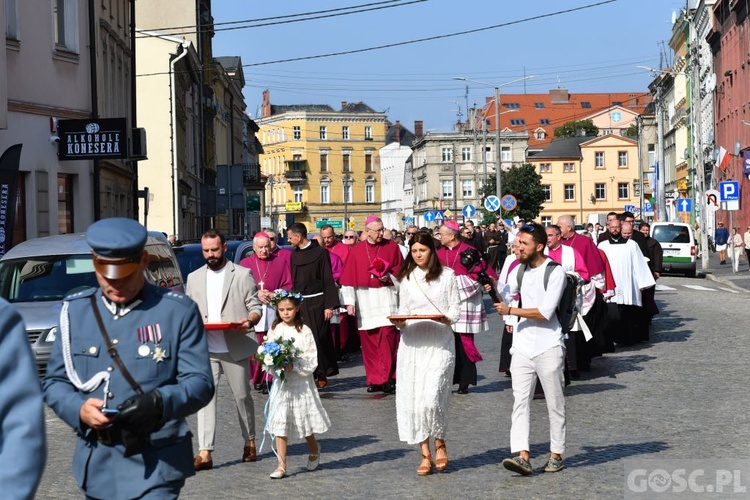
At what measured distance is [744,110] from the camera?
208 feet

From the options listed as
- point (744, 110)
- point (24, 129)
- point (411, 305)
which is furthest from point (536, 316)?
point (744, 110)

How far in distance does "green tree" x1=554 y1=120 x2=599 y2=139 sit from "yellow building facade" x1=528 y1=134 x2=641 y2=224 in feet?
38.9

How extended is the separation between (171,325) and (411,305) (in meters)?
5.59

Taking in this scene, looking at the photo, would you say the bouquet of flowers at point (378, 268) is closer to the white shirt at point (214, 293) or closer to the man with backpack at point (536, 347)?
the white shirt at point (214, 293)

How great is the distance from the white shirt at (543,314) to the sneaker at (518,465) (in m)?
0.76

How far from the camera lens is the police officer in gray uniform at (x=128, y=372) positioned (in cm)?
484

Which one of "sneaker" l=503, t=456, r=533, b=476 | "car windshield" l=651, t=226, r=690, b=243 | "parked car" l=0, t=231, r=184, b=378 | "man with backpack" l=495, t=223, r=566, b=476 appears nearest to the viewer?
"sneaker" l=503, t=456, r=533, b=476

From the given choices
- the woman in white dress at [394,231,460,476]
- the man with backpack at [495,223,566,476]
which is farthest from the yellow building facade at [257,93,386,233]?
the man with backpack at [495,223,566,476]

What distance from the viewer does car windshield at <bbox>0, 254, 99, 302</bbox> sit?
15961 millimetres

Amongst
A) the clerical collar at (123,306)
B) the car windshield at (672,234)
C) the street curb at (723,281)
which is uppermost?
the car windshield at (672,234)

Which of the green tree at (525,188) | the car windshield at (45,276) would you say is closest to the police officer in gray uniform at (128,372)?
the car windshield at (45,276)

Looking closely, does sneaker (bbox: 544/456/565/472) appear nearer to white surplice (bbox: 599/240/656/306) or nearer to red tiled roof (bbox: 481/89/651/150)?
white surplice (bbox: 599/240/656/306)

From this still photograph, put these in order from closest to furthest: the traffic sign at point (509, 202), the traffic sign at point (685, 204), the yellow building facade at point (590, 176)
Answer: the traffic sign at point (509, 202), the traffic sign at point (685, 204), the yellow building facade at point (590, 176)

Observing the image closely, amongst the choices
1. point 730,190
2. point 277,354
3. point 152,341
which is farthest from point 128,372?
point 730,190
